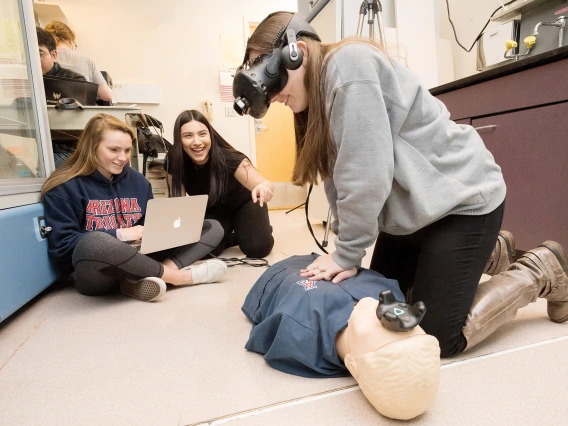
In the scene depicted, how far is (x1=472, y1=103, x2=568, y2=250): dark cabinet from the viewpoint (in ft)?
3.68

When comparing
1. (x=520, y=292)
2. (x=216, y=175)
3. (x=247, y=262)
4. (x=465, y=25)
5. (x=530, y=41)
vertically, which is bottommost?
(x=247, y=262)

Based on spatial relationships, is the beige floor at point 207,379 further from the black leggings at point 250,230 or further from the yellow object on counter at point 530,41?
the yellow object on counter at point 530,41

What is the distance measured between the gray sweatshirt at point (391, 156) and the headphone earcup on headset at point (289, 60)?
0.21 feet

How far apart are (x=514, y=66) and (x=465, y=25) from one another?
1.02 meters

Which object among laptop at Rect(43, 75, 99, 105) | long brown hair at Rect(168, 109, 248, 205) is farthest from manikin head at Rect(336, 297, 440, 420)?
laptop at Rect(43, 75, 99, 105)

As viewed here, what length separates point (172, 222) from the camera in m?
1.23

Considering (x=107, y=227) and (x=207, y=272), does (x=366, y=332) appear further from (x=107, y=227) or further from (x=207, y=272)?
(x=107, y=227)

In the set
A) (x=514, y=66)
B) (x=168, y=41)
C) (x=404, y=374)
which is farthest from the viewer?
(x=168, y=41)

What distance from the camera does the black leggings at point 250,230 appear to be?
1.71 m

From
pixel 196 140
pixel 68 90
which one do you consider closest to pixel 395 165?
pixel 196 140

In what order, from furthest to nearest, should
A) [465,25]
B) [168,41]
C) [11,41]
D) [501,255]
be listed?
[168,41], [465,25], [11,41], [501,255]

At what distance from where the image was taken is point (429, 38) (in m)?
1.93

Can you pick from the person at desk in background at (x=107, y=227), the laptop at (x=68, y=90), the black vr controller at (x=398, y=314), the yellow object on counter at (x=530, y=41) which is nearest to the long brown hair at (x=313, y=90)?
the black vr controller at (x=398, y=314)

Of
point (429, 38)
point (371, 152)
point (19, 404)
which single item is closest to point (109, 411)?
point (19, 404)
